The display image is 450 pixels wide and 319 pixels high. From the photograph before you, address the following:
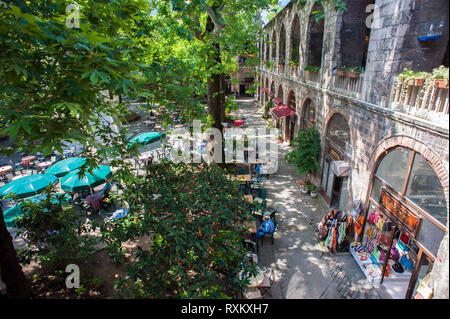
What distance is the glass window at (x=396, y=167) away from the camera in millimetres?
6402

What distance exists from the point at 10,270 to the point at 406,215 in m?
9.28

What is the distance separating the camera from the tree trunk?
17.5ft

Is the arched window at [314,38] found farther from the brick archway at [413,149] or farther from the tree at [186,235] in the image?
the tree at [186,235]

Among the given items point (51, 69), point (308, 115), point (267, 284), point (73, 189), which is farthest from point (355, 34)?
point (73, 189)

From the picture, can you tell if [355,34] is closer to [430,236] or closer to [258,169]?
[258,169]

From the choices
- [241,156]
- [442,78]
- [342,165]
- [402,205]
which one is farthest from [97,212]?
[442,78]

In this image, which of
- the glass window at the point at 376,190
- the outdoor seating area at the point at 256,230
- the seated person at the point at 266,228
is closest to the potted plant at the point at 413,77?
the glass window at the point at 376,190

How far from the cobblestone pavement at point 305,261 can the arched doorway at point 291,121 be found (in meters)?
6.70

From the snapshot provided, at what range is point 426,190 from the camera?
5.87 meters

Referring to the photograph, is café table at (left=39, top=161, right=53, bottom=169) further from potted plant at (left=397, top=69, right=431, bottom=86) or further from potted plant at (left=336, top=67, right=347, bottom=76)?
potted plant at (left=397, top=69, right=431, bottom=86)

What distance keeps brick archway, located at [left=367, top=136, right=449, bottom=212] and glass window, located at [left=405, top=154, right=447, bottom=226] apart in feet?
0.93

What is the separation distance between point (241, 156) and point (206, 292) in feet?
36.3

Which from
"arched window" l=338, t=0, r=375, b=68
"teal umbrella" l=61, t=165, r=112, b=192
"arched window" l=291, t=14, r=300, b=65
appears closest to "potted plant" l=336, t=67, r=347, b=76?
"arched window" l=338, t=0, r=375, b=68

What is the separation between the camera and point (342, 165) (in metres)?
9.31
